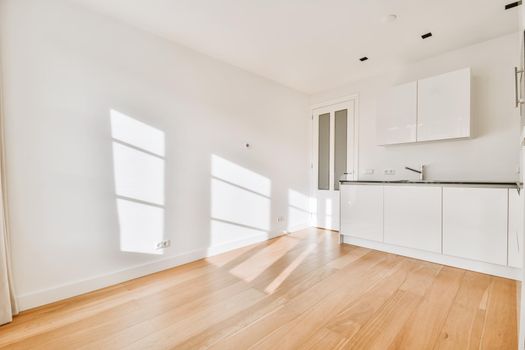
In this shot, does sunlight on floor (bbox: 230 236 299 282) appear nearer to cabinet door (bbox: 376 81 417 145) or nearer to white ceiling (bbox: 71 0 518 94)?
cabinet door (bbox: 376 81 417 145)

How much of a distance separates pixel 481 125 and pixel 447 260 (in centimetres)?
167

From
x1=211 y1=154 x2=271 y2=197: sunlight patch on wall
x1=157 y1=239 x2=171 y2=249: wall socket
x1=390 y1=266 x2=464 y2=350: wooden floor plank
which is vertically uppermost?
x1=211 y1=154 x2=271 y2=197: sunlight patch on wall

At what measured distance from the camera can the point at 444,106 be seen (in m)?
2.90

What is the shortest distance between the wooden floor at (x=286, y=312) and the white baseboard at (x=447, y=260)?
123mm

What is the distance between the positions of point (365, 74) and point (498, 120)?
178 cm

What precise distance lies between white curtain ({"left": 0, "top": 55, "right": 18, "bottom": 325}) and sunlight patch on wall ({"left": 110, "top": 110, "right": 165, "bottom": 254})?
0.73 meters

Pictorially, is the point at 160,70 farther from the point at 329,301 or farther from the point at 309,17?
the point at 329,301

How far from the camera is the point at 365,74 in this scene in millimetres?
3770

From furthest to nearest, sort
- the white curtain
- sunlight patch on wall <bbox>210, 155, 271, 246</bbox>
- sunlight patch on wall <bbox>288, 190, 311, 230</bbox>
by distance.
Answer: sunlight patch on wall <bbox>288, 190, 311, 230</bbox>, sunlight patch on wall <bbox>210, 155, 271, 246</bbox>, the white curtain

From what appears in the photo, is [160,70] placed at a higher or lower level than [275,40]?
lower

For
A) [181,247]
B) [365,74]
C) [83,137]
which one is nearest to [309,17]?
[365,74]

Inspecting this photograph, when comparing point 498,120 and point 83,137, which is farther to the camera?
point 498,120

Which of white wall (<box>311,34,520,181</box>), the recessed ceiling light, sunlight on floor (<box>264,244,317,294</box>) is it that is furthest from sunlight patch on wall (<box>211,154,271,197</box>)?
the recessed ceiling light

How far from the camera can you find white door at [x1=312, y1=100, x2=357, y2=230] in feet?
13.5
